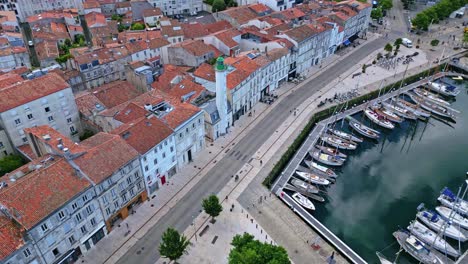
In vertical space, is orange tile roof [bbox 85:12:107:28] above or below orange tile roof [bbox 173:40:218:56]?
above

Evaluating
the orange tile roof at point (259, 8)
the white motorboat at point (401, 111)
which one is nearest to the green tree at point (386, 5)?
the orange tile roof at point (259, 8)

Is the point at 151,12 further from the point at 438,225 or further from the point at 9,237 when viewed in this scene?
the point at 438,225

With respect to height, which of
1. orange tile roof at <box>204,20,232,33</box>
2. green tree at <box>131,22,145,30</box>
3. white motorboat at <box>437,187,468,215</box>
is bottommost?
white motorboat at <box>437,187,468,215</box>

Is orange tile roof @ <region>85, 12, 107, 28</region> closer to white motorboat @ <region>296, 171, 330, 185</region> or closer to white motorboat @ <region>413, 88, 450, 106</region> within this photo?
white motorboat @ <region>296, 171, 330, 185</region>

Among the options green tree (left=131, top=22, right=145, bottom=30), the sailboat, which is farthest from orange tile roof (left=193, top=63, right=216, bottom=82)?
green tree (left=131, top=22, right=145, bottom=30)

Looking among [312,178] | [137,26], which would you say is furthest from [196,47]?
[312,178]

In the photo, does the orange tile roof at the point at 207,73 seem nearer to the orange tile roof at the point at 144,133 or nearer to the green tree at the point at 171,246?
the orange tile roof at the point at 144,133
